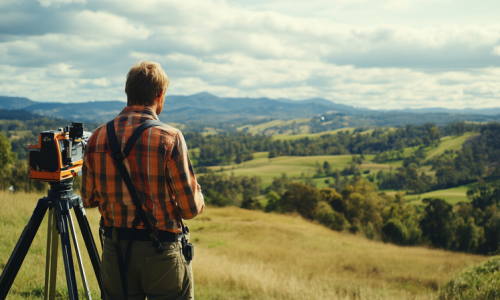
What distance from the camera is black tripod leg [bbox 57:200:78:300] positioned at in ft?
8.98

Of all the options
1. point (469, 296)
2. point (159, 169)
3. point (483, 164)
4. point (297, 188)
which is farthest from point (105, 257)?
point (483, 164)

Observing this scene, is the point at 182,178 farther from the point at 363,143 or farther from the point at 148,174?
the point at 363,143

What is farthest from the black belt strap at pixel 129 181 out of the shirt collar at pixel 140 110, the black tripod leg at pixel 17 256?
the black tripod leg at pixel 17 256

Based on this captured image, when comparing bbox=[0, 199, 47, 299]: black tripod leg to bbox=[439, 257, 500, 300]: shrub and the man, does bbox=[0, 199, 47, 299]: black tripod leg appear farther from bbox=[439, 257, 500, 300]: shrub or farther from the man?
bbox=[439, 257, 500, 300]: shrub

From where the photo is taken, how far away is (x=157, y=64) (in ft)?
7.96

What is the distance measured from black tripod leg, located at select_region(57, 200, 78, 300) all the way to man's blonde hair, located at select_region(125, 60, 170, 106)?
123cm

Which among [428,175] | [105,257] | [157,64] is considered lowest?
[428,175]

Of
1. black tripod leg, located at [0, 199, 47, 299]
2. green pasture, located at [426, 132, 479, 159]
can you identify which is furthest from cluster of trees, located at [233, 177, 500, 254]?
green pasture, located at [426, 132, 479, 159]

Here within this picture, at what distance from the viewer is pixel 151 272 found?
2266 mm

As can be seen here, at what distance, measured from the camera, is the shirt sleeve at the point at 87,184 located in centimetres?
240

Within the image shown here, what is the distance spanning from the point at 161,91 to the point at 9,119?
212 m

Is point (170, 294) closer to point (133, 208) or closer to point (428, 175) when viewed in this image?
point (133, 208)

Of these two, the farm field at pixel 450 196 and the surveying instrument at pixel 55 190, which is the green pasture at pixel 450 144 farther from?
the surveying instrument at pixel 55 190

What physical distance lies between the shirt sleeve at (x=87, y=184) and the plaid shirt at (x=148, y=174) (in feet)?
0.20
